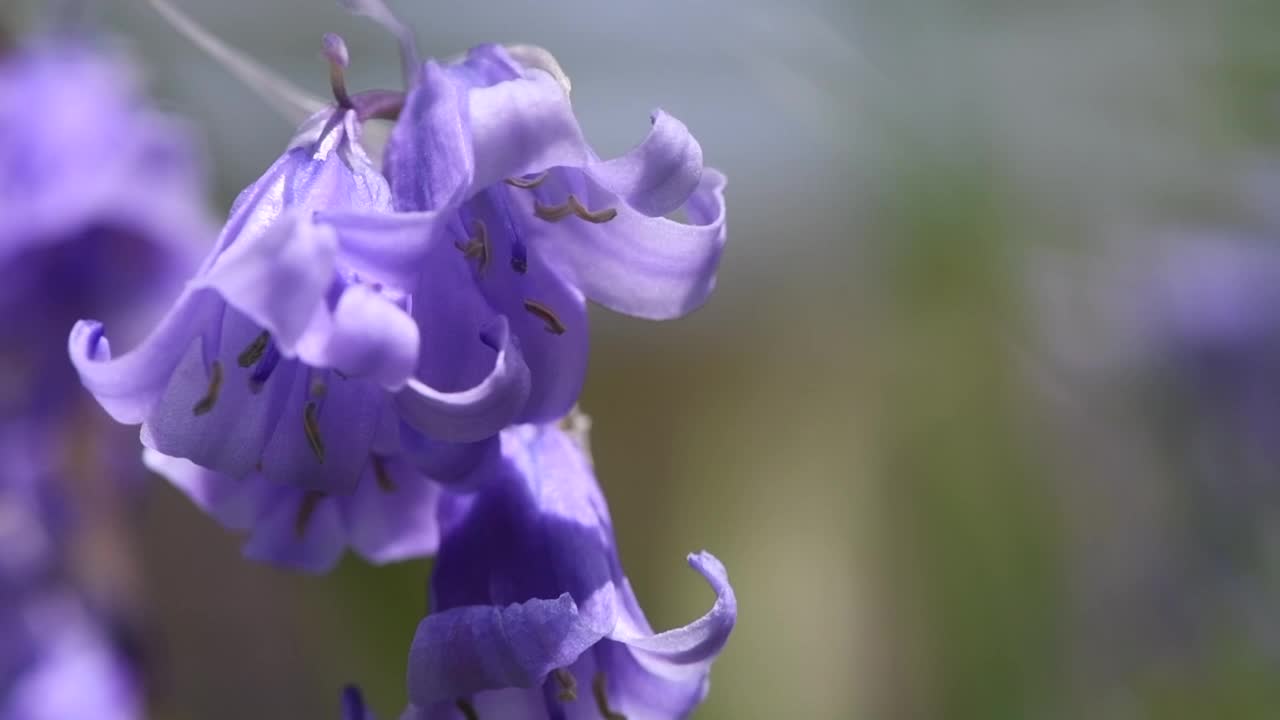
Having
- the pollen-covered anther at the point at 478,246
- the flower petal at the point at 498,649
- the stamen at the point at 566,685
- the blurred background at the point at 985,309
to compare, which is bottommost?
the blurred background at the point at 985,309

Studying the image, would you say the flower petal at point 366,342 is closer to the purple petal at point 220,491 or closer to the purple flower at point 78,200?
the purple petal at point 220,491

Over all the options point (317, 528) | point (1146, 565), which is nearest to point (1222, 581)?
point (1146, 565)

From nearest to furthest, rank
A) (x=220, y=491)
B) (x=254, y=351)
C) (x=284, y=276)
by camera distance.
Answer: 1. (x=284, y=276)
2. (x=254, y=351)
3. (x=220, y=491)

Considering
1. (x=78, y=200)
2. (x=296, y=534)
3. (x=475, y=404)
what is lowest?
(x=78, y=200)

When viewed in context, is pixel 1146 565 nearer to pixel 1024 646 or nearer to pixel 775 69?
pixel 1024 646

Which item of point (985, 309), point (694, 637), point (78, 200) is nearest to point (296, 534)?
point (694, 637)

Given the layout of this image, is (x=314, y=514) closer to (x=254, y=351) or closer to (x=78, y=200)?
(x=254, y=351)

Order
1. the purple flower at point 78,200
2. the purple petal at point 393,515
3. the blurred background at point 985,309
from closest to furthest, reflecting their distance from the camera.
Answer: the purple petal at point 393,515, the purple flower at point 78,200, the blurred background at point 985,309

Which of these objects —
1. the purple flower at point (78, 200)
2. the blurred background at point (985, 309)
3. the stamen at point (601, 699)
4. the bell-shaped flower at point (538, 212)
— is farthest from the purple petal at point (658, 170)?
the purple flower at point (78, 200)
